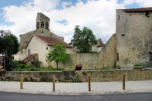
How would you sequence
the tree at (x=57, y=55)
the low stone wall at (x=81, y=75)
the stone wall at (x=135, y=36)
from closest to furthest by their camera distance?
the low stone wall at (x=81, y=75) → the stone wall at (x=135, y=36) → the tree at (x=57, y=55)

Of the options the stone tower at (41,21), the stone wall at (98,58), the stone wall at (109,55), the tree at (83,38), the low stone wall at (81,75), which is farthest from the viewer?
the stone tower at (41,21)

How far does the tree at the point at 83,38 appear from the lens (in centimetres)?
4031

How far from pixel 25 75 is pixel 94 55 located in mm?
15322

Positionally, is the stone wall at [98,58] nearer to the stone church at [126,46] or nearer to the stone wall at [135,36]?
the stone church at [126,46]

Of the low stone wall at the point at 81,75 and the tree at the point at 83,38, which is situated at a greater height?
the tree at the point at 83,38

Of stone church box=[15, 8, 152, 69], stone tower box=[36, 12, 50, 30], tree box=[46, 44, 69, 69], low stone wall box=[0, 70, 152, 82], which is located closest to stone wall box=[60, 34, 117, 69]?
stone church box=[15, 8, 152, 69]

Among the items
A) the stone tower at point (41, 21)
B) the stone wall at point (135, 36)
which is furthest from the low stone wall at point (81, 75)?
the stone tower at point (41, 21)

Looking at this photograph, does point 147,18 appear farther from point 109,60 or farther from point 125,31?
point 109,60

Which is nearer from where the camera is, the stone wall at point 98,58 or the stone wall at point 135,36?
the stone wall at point 135,36

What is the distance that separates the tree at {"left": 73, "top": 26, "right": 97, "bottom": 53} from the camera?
4031cm

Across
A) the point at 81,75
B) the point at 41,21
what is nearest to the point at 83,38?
the point at 41,21

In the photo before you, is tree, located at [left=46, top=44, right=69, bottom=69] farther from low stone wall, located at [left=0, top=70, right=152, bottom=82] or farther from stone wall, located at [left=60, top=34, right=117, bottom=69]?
low stone wall, located at [left=0, top=70, right=152, bottom=82]

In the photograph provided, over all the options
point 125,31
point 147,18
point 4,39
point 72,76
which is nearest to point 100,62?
point 125,31

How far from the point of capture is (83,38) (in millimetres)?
40594
